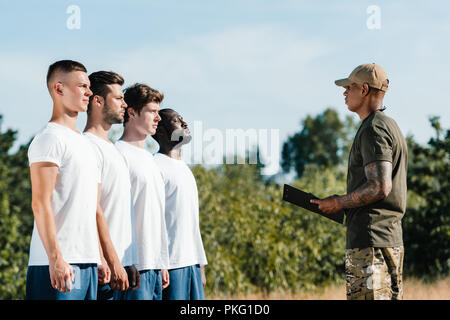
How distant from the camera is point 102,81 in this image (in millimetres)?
4922

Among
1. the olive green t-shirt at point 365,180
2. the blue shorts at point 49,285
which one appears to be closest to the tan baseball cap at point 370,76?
the olive green t-shirt at point 365,180

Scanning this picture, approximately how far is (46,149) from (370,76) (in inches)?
93.8

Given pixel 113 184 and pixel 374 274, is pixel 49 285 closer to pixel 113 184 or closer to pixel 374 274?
pixel 113 184

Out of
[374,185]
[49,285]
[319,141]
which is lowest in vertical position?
[49,285]

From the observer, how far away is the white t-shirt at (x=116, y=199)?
15.2 feet

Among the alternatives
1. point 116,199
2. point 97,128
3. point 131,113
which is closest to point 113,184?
point 116,199

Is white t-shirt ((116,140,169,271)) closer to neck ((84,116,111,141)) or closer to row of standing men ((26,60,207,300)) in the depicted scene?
row of standing men ((26,60,207,300))

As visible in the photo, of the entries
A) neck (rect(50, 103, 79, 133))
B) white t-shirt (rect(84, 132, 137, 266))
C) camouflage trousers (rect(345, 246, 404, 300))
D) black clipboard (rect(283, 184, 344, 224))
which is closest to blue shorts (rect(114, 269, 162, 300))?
white t-shirt (rect(84, 132, 137, 266))

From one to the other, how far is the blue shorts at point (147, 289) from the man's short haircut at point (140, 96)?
1378 millimetres

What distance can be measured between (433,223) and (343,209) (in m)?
8.65

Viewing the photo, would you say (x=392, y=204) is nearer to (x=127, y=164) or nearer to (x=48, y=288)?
(x=127, y=164)

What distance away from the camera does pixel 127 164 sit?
5.09 metres

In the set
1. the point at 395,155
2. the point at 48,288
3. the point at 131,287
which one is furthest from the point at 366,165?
the point at 48,288

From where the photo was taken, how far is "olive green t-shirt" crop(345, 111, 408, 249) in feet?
14.4
